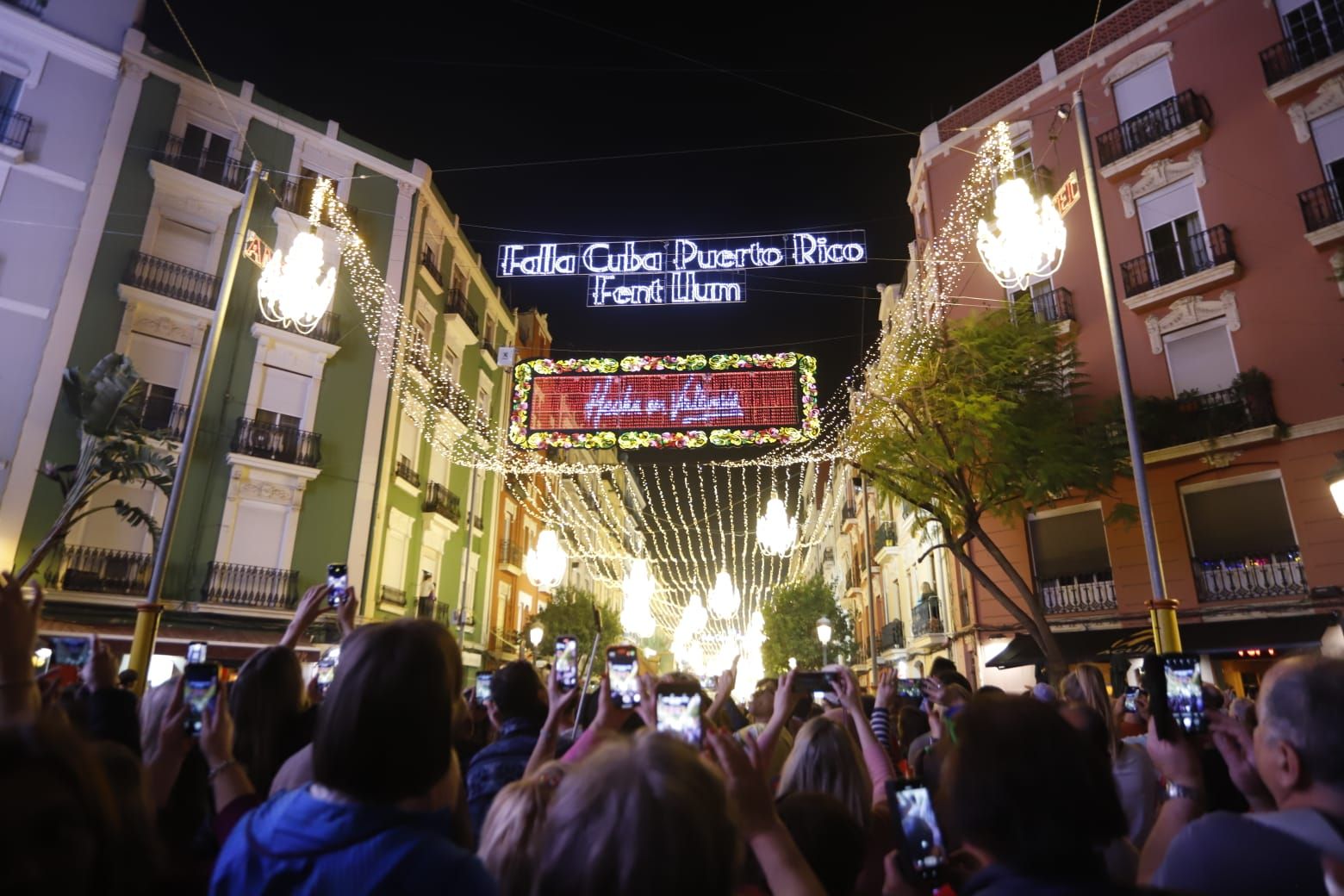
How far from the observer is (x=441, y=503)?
2464 centimetres

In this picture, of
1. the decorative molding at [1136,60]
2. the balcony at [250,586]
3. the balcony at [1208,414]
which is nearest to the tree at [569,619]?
the balcony at [250,586]

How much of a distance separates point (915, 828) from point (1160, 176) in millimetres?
19897

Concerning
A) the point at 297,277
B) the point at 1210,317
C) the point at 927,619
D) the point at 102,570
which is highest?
the point at 1210,317

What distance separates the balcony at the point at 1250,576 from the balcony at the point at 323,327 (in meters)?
21.5

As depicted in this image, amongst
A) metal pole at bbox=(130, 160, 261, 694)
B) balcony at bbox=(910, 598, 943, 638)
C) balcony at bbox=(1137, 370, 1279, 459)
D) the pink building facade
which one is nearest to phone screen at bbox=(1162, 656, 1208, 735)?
metal pole at bbox=(130, 160, 261, 694)

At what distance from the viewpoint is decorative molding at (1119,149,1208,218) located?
661 inches

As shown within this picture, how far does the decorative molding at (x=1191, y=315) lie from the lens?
15.8 meters

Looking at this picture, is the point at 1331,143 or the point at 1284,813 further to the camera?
the point at 1331,143

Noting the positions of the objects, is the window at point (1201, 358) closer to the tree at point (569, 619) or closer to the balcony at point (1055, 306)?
the balcony at point (1055, 306)

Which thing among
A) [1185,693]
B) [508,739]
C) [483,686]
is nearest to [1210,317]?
[1185,693]

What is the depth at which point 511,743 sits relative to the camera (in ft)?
11.7

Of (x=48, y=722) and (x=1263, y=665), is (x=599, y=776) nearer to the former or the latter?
(x=48, y=722)

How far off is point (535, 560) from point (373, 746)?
19335 mm

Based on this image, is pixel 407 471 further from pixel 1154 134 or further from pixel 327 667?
pixel 1154 134
